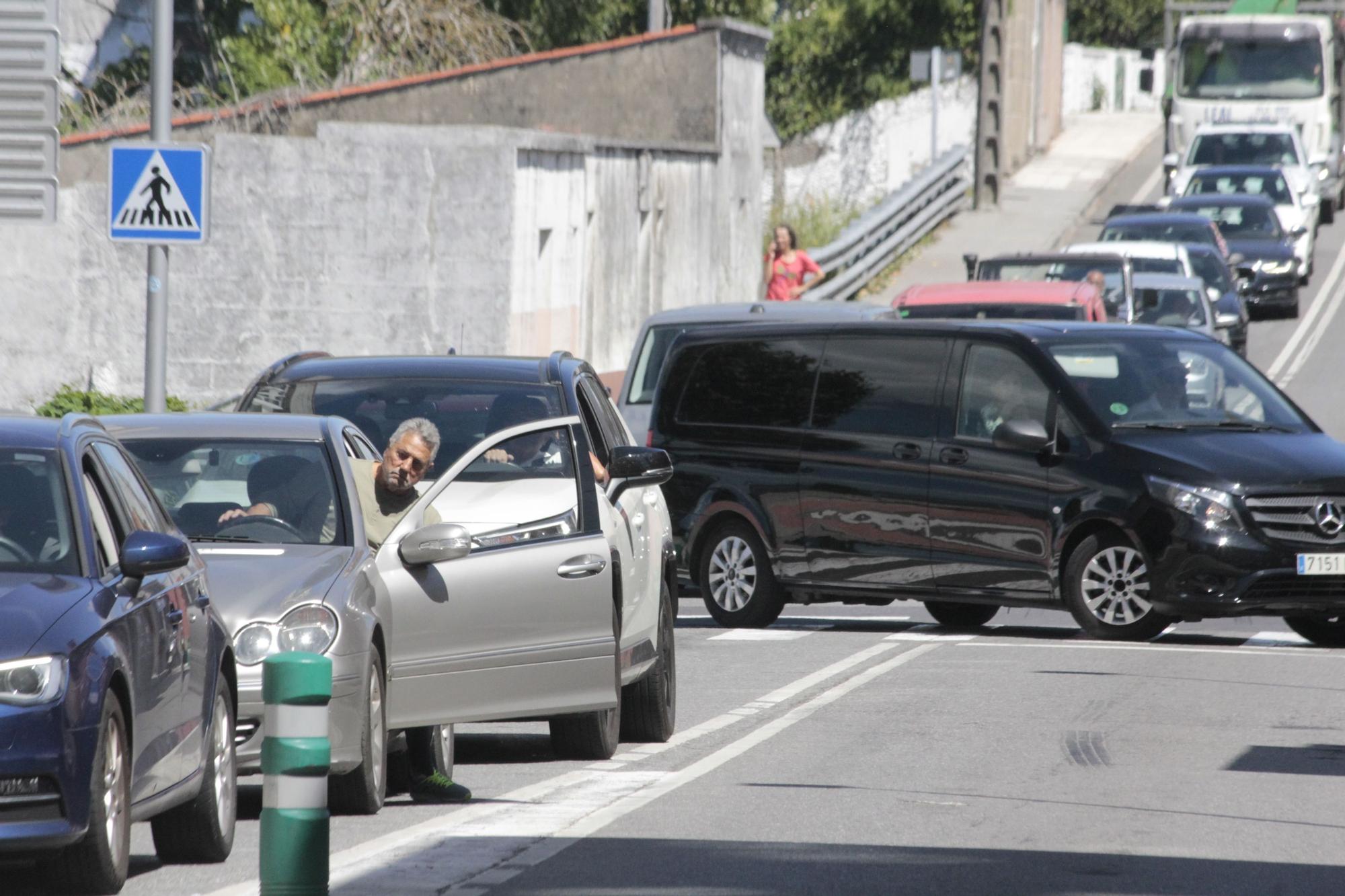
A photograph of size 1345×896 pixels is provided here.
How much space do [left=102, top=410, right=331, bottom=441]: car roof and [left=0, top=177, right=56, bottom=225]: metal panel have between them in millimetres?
7798

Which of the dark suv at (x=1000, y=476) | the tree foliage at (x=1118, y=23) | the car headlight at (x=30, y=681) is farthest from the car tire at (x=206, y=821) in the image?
the tree foliage at (x=1118, y=23)

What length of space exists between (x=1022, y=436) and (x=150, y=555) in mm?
8878

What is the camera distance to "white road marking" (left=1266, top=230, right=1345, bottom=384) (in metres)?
34.9

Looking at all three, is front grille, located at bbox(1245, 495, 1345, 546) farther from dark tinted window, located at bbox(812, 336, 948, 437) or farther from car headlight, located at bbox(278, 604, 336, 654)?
car headlight, located at bbox(278, 604, 336, 654)

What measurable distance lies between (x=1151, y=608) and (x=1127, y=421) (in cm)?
118

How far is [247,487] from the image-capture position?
9.49 meters

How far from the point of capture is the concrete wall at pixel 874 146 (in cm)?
6053

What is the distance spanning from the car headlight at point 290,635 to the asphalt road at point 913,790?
622mm

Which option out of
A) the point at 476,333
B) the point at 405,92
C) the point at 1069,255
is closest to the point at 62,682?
the point at 476,333

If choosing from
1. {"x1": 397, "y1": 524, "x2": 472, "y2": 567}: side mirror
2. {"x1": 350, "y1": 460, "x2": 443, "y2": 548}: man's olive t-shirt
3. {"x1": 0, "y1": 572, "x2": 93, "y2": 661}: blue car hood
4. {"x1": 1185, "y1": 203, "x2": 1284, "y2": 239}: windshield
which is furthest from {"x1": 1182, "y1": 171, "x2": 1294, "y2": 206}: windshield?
{"x1": 0, "y1": 572, "x2": 93, "y2": 661}: blue car hood

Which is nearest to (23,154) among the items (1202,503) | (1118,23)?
(1202,503)

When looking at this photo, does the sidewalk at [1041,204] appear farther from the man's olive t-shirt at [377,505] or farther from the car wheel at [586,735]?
the man's olive t-shirt at [377,505]

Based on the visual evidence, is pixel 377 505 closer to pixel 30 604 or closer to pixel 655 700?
pixel 655 700

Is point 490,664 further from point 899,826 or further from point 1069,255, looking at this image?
point 1069,255
